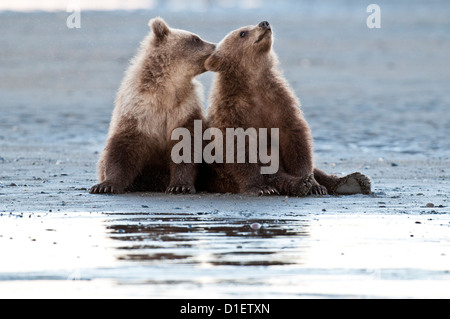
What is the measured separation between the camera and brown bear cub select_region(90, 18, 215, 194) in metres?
8.28

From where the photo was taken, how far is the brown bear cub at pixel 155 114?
8.28 meters

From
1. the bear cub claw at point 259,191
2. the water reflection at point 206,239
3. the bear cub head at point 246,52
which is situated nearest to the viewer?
the water reflection at point 206,239

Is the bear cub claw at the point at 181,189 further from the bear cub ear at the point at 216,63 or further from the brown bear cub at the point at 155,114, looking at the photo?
the bear cub ear at the point at 216,63

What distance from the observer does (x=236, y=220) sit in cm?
675

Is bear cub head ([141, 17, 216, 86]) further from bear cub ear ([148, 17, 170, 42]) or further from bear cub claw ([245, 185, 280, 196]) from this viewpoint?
bear cub claw ([245, 185, 280, 196])

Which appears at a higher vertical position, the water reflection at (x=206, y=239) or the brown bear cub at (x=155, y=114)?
the brown bear cub at (x=155, y=114)

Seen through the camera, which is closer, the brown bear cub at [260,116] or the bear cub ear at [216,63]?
the brown bear cub at [260,116]

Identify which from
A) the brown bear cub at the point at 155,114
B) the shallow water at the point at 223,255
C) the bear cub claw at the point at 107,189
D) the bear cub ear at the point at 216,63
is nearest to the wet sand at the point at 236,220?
the shallow water at the point at 223,255

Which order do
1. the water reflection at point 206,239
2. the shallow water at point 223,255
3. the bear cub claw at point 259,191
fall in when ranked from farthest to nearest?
the bear cub claw at point 259,191 < the water reflection at point 206,239 < the shallow water at point 223,255

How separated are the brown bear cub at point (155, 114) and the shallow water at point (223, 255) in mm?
1268

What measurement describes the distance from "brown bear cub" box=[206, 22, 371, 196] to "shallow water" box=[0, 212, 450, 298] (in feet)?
3.74

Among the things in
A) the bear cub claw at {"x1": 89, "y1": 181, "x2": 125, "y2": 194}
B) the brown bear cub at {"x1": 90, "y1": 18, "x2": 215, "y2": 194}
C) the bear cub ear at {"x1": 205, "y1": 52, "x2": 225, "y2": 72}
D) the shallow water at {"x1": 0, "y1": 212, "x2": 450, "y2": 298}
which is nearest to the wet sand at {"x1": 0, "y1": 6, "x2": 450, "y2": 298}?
the shallow water at {"x1": 0, "y1": 212, "x2": 450, "y2": 298}
